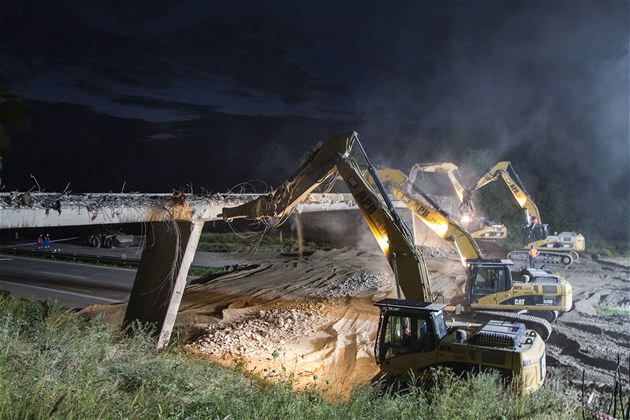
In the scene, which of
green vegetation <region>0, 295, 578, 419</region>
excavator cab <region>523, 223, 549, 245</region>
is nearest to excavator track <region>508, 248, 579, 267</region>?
excavator cab <region>523, 223, 549, 245</region>

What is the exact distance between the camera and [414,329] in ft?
25.8

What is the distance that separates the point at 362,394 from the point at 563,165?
46119 millimetres

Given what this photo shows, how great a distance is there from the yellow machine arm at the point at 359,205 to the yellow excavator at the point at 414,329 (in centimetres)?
2

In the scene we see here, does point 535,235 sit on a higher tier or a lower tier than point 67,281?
higher

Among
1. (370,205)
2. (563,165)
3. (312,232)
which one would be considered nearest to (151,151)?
(312,232)

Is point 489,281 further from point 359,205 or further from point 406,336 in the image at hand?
point 406,336

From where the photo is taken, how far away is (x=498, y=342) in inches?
293

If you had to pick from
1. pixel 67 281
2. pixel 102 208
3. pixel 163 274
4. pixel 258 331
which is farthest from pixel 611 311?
pixel 67 281

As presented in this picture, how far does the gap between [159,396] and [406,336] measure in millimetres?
4281

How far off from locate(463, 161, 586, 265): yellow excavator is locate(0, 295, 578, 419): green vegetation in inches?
662

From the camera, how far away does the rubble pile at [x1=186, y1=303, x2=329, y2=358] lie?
33.7 ft

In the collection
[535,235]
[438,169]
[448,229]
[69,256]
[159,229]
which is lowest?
[69,256]

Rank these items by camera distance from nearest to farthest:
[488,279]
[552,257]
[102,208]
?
[102,208]
[488,279]
[552,257]

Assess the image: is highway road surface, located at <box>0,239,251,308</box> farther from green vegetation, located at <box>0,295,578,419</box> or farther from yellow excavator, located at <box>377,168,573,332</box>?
yellow excavator, located at <box>377,168,573,332</box>
